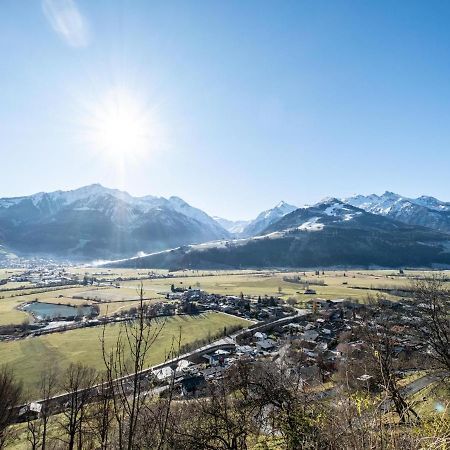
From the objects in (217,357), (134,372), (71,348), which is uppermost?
(134,372)

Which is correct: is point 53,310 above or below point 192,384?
below

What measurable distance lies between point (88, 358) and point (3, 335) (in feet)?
98.9

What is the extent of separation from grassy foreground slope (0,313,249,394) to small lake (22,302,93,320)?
23.1 meters

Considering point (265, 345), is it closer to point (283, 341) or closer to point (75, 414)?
point (283, 341)

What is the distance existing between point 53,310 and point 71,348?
52078mm

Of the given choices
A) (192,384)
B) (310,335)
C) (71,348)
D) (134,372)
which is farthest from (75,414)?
(310,335)

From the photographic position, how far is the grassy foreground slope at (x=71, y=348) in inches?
2297

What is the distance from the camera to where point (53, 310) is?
115 metres

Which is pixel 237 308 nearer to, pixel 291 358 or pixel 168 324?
pixel 168 324

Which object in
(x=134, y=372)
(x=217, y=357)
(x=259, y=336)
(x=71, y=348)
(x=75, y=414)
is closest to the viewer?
(x=134, y=372)

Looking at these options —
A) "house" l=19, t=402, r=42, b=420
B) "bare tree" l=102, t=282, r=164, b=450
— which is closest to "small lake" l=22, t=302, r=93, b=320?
"house" l=19, t=402, r=42, b=420

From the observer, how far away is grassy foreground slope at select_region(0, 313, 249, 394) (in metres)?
58.3

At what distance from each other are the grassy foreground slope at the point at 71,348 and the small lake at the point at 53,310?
23.1 metres

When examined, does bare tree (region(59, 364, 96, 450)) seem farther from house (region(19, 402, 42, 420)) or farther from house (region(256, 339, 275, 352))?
house (region(256, 339, 275, 352))
